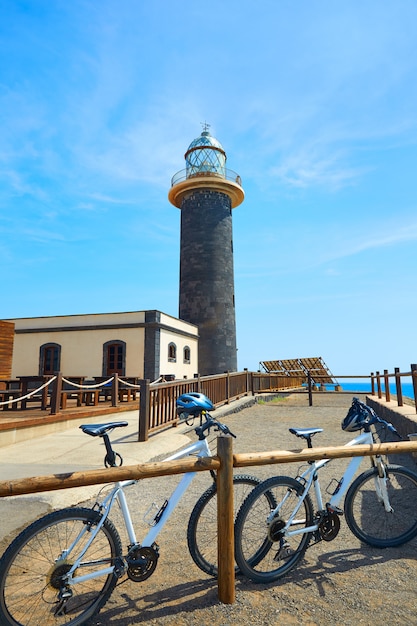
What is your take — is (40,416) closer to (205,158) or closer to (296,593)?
(296,593)

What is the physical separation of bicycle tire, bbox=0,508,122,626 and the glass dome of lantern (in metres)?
22.4

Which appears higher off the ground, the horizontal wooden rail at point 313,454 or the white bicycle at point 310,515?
the horizontal wooden rail at point 313,454

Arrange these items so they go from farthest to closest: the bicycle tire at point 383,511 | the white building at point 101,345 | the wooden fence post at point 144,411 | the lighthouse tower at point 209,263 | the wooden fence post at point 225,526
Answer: the lighthouse tower at point 209,263 < the white building at point 101,345 < the wooden fence post at point 144,411 < the bicycle tire at point 383,511 < the wooden fence post at point 225,526

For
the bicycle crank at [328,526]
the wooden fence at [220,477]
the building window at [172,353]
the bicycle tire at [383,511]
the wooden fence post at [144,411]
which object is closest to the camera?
the wooden fence at [220,477]

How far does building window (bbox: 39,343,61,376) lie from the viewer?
18.0 metres

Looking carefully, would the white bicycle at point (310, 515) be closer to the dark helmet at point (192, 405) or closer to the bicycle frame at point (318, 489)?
the bicycle frame at point (318, 489)

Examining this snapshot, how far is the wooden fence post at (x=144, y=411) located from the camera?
7.42 m

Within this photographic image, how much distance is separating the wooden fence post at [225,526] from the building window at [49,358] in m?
17.0

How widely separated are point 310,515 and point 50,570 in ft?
6.05

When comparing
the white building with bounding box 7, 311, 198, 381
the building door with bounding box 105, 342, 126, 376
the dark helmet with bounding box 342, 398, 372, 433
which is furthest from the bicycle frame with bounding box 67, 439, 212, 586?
Answer: the building door with bounding box 105, 342, 126, 376

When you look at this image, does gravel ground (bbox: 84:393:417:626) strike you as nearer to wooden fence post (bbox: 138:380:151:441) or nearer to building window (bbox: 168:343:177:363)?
A: wooden fence post (bbox: 138:380:151:441)

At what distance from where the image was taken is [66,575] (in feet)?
7.32

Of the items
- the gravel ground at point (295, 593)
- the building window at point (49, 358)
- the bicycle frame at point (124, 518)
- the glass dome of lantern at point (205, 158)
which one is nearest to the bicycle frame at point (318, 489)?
the gravel ground at point (295, 593)

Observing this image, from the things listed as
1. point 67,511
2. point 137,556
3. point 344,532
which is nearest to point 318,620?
point 137,556
